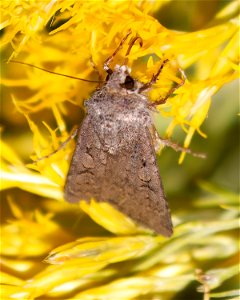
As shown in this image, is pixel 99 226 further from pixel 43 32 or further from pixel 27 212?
pixel 43 32

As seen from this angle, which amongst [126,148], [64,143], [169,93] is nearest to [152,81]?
[169,93]

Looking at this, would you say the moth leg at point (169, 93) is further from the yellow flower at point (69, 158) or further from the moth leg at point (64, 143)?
the moth leg at point (64, 143)

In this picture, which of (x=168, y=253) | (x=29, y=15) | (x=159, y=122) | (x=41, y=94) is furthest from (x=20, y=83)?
(x=168, y=253)

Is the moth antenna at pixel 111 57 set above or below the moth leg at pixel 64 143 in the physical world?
above

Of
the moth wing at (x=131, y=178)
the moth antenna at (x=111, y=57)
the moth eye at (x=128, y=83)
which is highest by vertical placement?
the moth antenna at (x=111, y=57)

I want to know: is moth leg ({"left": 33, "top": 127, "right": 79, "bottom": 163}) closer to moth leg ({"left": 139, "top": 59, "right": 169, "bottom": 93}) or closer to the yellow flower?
the yellow flower

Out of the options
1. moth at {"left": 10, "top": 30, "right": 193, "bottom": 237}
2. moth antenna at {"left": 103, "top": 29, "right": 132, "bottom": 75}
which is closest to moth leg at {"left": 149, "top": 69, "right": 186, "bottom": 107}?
moth at {"left": 10, "top": 30, "right": 193, "bottom": 237}

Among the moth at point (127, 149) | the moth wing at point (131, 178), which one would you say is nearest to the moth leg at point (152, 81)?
the moth at point (127, 149)
